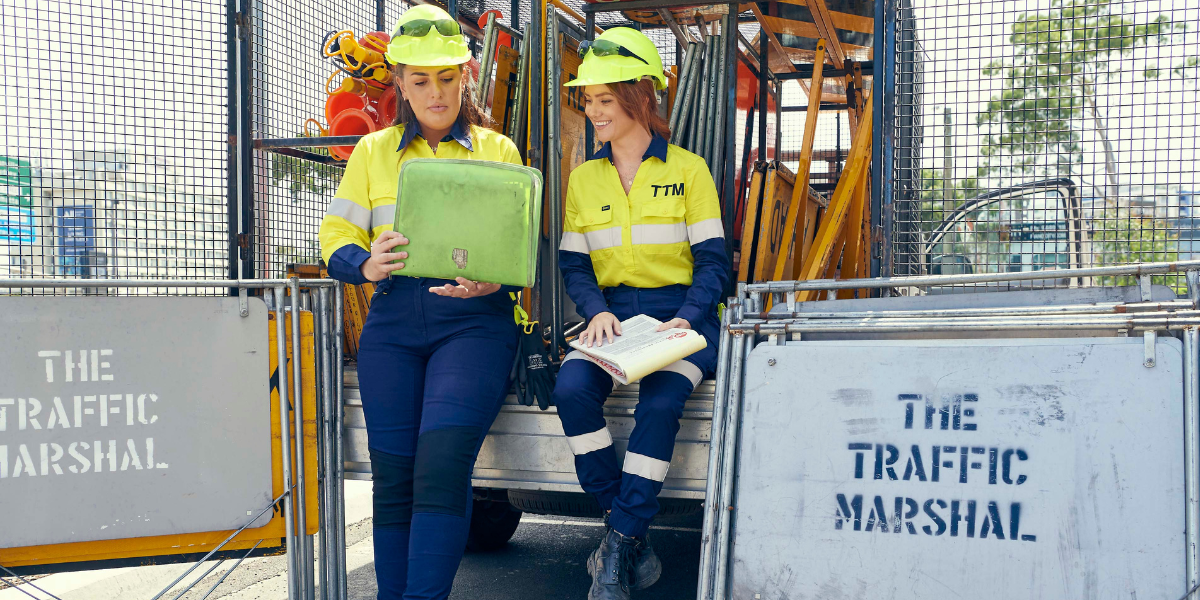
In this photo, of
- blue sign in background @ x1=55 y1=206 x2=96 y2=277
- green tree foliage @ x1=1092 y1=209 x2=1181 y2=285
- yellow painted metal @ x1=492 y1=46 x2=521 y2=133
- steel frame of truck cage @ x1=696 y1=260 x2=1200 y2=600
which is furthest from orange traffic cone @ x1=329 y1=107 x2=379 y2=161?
green tree foliage @ x1=1092 y1=209 x2=1181 y2=285

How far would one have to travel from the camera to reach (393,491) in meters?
3.02

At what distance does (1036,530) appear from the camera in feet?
7.86

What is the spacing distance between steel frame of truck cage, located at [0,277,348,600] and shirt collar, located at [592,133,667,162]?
1.17 m

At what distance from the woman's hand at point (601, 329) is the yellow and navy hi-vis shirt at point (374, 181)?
0.67 metres

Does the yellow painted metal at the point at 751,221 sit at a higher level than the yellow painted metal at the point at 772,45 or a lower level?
lower

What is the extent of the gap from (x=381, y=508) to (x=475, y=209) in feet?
3.38

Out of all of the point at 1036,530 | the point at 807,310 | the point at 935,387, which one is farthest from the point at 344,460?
the point at 1036,530

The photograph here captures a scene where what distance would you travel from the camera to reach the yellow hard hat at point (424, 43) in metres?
3.17

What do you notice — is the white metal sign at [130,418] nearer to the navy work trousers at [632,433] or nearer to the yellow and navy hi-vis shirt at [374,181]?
the yellow and navy hi-vis shirt at [374,181]

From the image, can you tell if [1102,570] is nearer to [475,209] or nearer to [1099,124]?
[1099,124]

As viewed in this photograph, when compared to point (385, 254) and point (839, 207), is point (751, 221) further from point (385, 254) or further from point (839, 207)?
point (385, 254)

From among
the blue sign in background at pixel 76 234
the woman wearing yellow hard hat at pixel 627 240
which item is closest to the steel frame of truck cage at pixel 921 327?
the woman wearing yellow hard hat at pixel 627 240

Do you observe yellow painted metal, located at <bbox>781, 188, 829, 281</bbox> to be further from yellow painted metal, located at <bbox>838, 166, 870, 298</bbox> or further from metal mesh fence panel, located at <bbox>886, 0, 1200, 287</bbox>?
metal mesh fence panel, located at <bbox>886, 0, 1200, 287</bbox>

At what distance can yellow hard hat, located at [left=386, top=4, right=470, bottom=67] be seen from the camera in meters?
3.17
